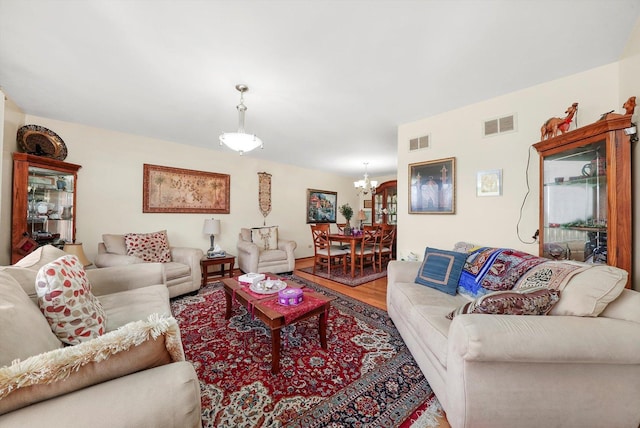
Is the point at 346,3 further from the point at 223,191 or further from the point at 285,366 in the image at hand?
the point at 223,191

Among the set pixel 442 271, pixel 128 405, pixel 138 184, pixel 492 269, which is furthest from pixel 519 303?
pixel 138 184

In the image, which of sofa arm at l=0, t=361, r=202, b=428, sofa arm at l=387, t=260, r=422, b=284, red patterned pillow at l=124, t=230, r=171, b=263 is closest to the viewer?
sofa arm at l=0, t=361, r=202, b=428

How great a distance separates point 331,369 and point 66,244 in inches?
132

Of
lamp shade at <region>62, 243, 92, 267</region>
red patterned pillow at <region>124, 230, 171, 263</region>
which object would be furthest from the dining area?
lamp shade at <region>62, 243, 92, 267</region>

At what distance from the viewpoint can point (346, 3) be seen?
134cm

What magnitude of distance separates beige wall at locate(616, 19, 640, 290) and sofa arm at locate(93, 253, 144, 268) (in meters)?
4.50

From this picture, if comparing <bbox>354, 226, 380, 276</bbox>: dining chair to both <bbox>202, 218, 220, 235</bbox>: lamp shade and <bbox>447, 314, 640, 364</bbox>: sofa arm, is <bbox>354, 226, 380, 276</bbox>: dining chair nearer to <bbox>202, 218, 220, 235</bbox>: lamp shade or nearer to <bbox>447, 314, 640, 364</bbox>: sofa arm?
<bbox>202, 218, 220, 235</bbox>: lamp shade

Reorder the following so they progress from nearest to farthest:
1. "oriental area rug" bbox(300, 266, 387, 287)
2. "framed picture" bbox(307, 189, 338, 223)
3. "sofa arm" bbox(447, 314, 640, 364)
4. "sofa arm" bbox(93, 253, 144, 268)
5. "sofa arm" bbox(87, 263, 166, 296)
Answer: "sofa arm" bbox(447, 314, 640, 364) → "sofa arm" bbox(87, 263, 166, 296) → "sofa arm" bbox(93, 253, 144, 268) → "oriental area rug" bbox(300, 266, 387, 287) → "framed picture" bbox(307, 189, 338, 223)

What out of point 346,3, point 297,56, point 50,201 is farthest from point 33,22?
point 50,201

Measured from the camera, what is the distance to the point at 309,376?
1.54m

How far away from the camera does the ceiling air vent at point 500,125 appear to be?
7.55 feet

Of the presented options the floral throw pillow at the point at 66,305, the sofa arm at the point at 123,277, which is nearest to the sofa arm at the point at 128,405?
the floral throw pillow at the point at 66,305

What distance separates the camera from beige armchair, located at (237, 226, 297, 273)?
3816 mm

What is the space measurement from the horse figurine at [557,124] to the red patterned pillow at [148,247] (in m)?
4.49
